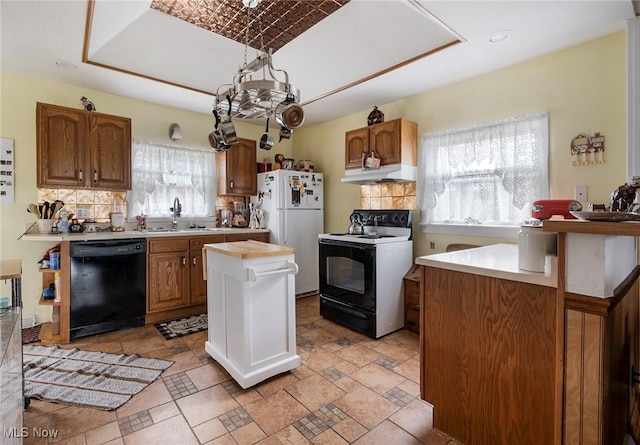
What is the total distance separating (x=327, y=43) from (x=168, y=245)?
2.57 m

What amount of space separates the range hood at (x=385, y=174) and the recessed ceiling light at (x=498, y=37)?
1300mm

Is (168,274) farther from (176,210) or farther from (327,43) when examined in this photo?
(327,43)

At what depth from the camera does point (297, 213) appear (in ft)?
13.8

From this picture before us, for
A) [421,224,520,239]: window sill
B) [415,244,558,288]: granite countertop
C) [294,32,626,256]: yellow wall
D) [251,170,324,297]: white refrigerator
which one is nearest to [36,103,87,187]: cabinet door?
[251,170,324,297]: white refrigerator

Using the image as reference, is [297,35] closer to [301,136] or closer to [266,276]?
[266,276]

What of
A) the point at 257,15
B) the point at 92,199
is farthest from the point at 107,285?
the point at 257,15

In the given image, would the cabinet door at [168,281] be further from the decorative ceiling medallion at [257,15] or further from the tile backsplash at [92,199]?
the decorative ceiling medallion at [257,15]

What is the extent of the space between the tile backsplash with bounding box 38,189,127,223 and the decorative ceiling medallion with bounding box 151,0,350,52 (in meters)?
2.28

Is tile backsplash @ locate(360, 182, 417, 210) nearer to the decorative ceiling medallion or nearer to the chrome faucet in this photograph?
the decorative ceiling medallion

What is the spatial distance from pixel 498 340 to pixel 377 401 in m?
0.94

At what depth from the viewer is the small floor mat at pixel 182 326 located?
3.00 metres

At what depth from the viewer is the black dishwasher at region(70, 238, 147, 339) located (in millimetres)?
2832

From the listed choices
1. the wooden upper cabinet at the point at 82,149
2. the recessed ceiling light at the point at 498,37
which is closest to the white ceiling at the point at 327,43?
the recessed ceiling light at the point at 498,37

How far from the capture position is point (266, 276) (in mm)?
2105
